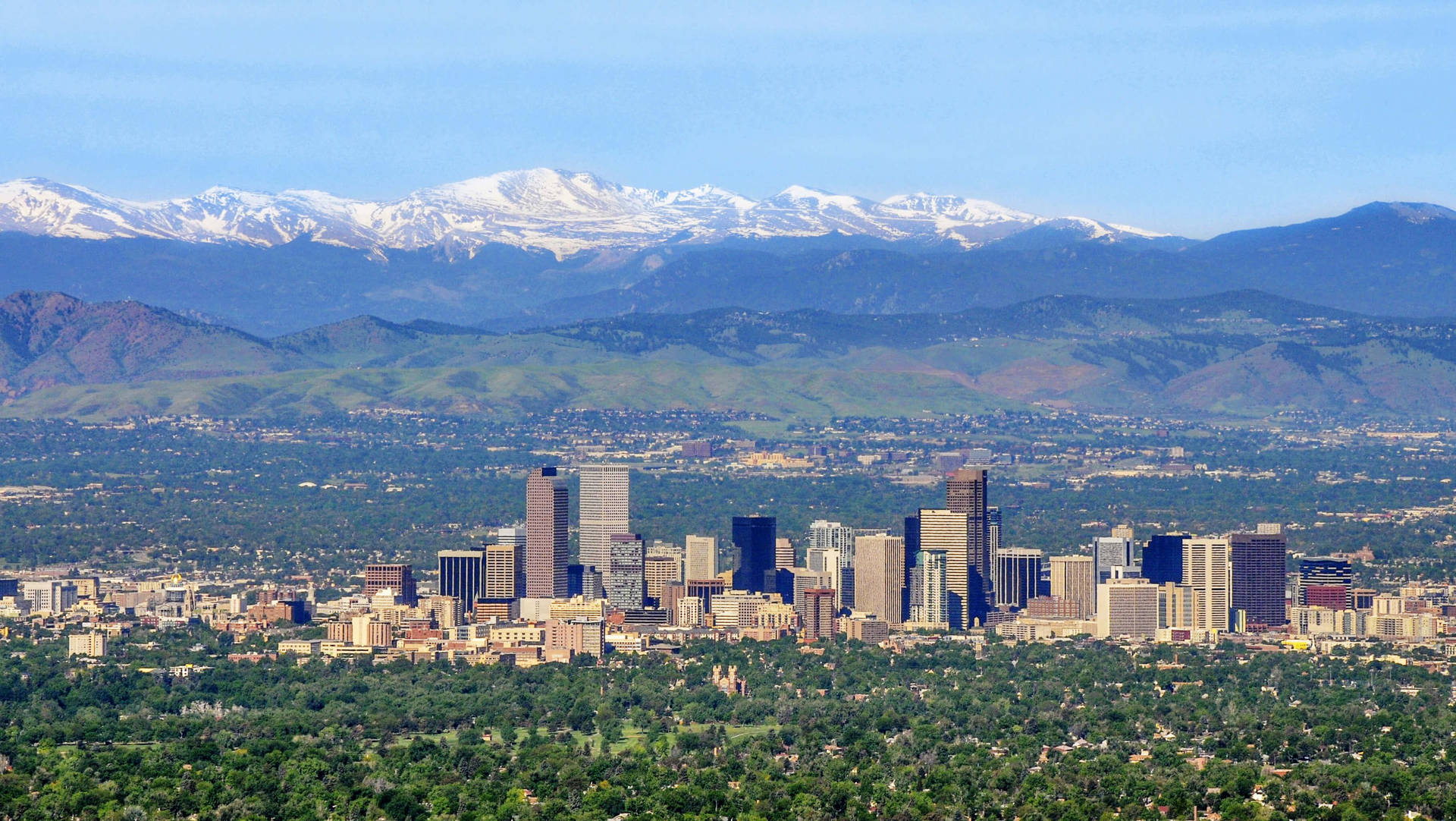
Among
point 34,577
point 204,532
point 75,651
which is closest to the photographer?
point 75,651

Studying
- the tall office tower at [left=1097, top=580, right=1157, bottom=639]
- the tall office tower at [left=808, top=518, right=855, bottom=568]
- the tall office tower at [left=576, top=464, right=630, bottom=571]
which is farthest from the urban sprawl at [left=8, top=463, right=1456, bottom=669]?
the tall office tower at [left=576, top=464, right=630, bottom=571]

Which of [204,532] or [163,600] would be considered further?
[204,532]

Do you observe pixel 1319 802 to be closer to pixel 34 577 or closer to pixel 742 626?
pixel 742 626

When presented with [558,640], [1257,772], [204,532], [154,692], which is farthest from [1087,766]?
[204,532]

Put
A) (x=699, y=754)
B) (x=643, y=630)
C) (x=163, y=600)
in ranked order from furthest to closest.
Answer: (x=163, y=600) → (x=643, y=630) → (x=699, y=754)

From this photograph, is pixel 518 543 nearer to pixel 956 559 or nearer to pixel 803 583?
pixel 803 583

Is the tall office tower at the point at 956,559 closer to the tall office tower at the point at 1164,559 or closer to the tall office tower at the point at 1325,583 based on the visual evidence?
the tall office tower at the point at 1164,559

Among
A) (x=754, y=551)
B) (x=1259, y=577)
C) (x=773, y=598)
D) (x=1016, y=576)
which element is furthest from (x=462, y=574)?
(x=1259, y=577)

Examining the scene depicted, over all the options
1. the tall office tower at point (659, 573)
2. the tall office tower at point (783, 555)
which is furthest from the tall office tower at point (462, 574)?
the tall office tower at point (783, 555)
